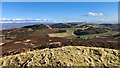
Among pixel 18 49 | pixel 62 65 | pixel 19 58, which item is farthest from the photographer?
pixel 18 49

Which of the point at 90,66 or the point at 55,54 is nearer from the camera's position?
the point at 90,66

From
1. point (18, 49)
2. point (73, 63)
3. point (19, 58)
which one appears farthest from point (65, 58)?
point (18, 49)

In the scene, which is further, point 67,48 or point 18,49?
point 18,49

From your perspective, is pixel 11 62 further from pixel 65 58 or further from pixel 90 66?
pixel 90 66

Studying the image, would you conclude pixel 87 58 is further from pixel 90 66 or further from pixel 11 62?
pixel 11 62

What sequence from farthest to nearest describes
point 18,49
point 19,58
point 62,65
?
point 18,49 → point 19,58 → point 62,65

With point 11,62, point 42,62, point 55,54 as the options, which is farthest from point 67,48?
point 11,62
